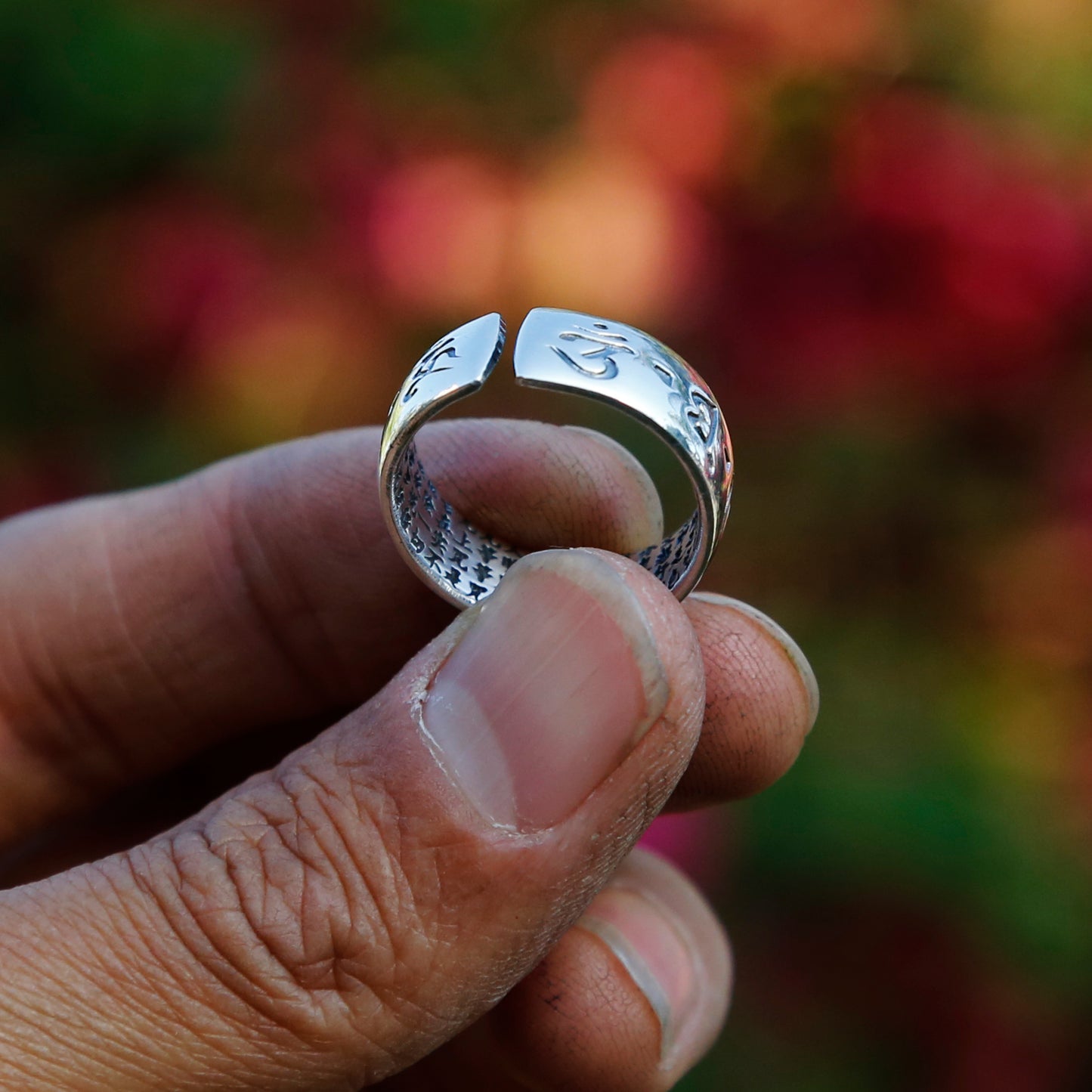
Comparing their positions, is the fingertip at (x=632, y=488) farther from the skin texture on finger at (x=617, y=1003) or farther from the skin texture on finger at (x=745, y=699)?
the skin texture on finger at (x=617, y=1003)

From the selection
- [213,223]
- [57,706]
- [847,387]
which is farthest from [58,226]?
[847,387]

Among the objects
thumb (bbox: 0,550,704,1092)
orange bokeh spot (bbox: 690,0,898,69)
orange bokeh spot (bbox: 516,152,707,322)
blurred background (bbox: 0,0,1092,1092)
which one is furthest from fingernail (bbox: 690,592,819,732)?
orange bokeh spot (bbox: 690,0,898,69)

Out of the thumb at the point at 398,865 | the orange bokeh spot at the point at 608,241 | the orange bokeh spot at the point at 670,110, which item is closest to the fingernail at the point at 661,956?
the thumb at the point at 398,865

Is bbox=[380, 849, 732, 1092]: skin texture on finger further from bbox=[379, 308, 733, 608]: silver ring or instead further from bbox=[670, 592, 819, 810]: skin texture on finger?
bbox=[379, 308, 733, 608]: silver ring

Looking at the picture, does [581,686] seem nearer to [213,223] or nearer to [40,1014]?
[40,1014]

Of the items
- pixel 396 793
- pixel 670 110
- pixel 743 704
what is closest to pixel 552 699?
pixel 396 793

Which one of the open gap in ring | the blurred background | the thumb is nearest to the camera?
the thumb

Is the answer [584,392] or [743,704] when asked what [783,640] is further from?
[584,392]
